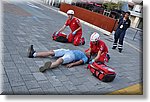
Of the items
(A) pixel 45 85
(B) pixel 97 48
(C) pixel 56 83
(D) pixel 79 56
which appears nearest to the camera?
(A) pixel 45 85

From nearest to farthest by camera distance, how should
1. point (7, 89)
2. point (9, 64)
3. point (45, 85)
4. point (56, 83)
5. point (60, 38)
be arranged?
1. point (7, 89)
2. point (45, 85)
3. point (56, 83)
4. point (9, 64)
5. point (60, 38)

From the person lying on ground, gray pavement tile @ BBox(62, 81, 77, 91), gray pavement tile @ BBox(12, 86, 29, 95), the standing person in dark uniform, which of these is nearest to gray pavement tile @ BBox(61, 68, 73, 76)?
the person lying on ground

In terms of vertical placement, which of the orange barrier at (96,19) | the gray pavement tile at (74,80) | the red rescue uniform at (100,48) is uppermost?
the orange barrier at (96,19)

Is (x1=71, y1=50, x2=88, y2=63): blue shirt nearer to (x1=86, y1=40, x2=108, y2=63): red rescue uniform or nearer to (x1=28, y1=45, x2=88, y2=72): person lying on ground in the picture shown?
(x1=28, y1=45, x2=88, y2=72): person lying on ground

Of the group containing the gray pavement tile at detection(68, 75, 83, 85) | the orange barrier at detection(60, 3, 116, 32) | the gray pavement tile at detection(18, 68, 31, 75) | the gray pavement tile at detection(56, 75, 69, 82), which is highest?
the orange barrier at detection(60, 3, 116, 32)

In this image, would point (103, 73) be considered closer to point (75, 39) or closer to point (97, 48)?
point (97, 48)

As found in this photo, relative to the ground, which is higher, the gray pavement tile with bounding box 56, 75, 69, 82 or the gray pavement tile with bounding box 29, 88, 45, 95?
the gray pavement tile with bounding box 56, 75, 69, 82

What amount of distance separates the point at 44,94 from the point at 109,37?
152 inches

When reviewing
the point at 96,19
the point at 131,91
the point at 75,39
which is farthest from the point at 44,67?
the point at 96,19

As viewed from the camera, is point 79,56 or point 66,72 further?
point 79,56

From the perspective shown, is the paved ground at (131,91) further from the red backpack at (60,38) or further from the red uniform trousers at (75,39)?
the red backpack at (60,38)

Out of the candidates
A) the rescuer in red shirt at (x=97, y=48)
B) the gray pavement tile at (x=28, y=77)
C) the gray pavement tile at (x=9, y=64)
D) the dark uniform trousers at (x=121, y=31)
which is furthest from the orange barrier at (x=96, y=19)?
the gray pavement tile at (x=28, y=77)

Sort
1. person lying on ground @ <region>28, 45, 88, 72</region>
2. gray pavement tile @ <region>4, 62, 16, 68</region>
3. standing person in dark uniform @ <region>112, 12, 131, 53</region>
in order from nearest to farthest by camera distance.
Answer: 1. gray pavement tile @ <region>4, 62, 16, 68</region>
2. person lying on ground @ <region>28, 45, 88, 72</region>
3. standing person in dark uniform @ <region>112, 12, 131, 53</region>

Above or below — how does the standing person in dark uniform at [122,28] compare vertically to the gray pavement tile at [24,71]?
above
